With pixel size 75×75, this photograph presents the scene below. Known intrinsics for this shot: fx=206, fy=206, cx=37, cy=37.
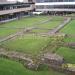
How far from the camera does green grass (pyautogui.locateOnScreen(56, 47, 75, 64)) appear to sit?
78.8 ft

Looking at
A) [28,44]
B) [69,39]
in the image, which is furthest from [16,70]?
[69,39]

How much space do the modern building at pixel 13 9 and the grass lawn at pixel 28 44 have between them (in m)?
25.1

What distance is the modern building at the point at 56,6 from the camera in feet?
261

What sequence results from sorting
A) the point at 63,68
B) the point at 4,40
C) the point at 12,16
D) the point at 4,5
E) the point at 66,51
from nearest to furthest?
the point at 63,68
the point at 66,51
the point at 4,40
the point at 4,5
the point at 12,16

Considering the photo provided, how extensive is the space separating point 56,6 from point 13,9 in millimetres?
21959

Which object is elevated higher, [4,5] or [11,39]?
[4,5]

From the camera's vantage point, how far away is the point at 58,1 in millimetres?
81875

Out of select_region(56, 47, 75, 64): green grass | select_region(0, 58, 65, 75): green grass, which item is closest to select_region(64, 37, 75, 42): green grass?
select_region(56, 47, 75, 64): green grass

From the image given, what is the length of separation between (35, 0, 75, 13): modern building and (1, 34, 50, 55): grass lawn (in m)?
45.1

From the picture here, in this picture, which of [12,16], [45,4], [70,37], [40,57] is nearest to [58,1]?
[45,4]

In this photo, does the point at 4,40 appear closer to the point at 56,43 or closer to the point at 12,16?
the point at 56,43

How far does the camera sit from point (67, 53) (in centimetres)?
2650

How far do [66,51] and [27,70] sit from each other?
8.16m

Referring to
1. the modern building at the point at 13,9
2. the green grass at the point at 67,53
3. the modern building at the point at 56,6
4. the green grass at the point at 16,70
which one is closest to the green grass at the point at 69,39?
the green grass at the point at 67,53
